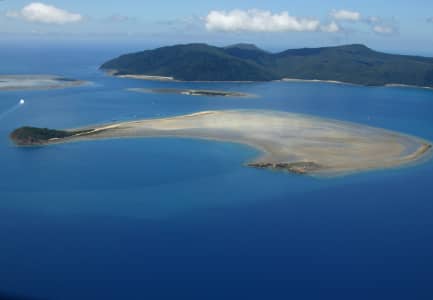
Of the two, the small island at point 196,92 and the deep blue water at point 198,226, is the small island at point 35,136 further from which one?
the small island at point 196,92

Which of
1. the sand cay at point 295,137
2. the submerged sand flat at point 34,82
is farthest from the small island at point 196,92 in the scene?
the sand cay at point 295,137

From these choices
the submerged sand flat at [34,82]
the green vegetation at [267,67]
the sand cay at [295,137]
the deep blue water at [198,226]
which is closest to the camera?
the deep blue water at [198,226]

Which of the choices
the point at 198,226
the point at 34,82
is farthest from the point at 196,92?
the point at 198,226

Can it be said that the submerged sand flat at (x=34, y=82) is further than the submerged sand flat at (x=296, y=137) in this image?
Yes

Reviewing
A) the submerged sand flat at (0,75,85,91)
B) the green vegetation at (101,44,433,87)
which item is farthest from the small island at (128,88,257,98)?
the green vegetation at (101,44,433,87)

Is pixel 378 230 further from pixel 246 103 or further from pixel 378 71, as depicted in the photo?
pixel 378 71

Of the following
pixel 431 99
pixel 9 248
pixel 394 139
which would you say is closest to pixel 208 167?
pixel 9 248

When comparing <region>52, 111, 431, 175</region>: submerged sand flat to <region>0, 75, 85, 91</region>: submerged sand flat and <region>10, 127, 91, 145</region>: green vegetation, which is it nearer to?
<region>10, 127, 91, 145</region>: green vegetation
